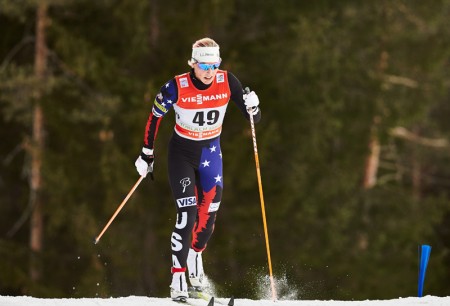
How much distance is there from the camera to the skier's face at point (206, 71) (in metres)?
9.45

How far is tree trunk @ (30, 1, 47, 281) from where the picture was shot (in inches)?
909

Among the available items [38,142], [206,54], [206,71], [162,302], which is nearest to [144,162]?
[206,71]

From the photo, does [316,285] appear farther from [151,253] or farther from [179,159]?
[179,159]

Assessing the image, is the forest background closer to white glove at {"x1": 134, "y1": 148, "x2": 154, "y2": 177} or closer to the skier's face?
white glove at {"x1": 134, "y1": 148, "x2": 154, "y2": 177}

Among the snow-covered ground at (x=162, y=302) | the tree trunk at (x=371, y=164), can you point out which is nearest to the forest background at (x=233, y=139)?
the tree trunk at (x=371, y=164)

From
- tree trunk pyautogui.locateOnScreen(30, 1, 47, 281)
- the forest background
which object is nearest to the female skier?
the forest background

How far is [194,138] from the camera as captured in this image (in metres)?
9.76

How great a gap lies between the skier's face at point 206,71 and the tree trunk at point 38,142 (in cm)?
1320

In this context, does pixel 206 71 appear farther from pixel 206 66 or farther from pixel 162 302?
pixel 162 302

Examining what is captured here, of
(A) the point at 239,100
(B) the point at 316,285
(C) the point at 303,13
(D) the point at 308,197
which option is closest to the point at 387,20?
(C) the point at 303,13

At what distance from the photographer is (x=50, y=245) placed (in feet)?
87.7

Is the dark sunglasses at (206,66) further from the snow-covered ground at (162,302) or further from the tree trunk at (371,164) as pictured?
the tree trunk at (371,164)

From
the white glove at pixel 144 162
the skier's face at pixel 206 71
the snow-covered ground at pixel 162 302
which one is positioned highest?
the skier's face at pixel 206 71

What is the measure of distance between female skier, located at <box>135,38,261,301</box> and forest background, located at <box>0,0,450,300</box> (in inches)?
444
